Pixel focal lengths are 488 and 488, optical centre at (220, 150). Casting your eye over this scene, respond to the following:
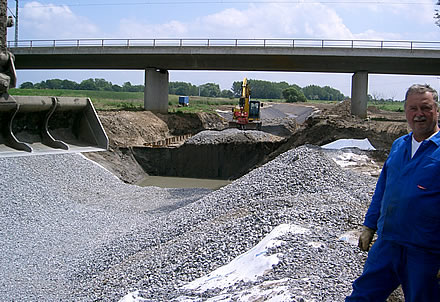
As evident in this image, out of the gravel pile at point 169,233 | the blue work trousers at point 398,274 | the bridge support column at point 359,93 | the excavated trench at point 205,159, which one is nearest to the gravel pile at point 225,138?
the excavated trench at point 205,159

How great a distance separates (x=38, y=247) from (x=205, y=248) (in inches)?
Answer: 137

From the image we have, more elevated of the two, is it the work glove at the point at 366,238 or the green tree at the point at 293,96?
the green tree at the point at 293,96

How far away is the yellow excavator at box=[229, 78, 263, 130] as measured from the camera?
2853 cm

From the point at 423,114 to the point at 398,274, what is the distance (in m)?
1.04

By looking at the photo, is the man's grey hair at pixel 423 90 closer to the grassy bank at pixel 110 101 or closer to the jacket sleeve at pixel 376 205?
the jacket sleeve at pixel 376 205

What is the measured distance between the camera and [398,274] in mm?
3051

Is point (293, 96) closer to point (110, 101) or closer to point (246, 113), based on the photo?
point (110, 101)

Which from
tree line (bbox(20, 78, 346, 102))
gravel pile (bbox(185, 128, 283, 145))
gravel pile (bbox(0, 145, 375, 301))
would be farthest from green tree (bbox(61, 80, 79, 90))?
gravel pile (bbox(0, 145, 375, 301))

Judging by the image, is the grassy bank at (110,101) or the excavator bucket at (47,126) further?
the grassy bank at (110,101)

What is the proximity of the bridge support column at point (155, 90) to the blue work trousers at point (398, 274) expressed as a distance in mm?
28740

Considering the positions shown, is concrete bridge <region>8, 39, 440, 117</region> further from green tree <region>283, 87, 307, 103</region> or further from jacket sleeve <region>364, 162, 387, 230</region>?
green tree <region>283, 87, 307, 103</region>

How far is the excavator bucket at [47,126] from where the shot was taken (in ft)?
39.9

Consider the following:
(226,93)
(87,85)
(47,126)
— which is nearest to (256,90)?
(226,93)

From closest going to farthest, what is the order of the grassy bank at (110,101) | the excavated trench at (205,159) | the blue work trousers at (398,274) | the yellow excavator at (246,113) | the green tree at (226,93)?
the blue work trousers at (398,274) → the excavated trench at (205,159) → the yellow excavator at (246,113) → the grassy bank at (110,101) → the green tree at (226,93)
